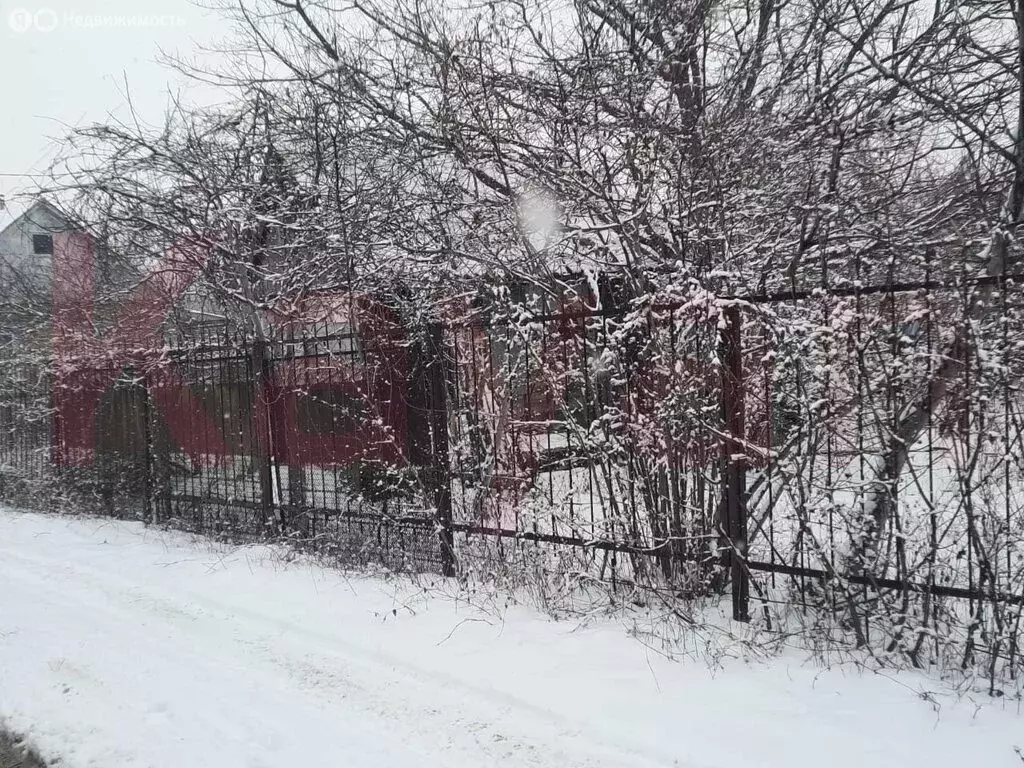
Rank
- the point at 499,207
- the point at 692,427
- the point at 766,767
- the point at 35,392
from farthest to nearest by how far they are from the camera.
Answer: the point at 35,392 → the point at 499,207 → the point at 692,427 → the point at 766,767

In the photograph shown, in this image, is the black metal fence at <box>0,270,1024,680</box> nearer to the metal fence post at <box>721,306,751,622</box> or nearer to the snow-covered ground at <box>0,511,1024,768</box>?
the metal fence post at <box>721,306,751,622</box>

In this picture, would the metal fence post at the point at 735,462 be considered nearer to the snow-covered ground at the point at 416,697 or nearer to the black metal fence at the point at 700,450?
the black metal fence at the point at 700,450

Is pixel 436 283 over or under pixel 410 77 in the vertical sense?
under

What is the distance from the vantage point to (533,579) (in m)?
4.96

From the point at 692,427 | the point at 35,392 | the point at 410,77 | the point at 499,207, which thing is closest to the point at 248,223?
the point at 410,77

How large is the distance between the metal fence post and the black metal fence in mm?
14

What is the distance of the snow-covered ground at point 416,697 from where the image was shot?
3164mm

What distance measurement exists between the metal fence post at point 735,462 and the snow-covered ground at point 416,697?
1.74ft

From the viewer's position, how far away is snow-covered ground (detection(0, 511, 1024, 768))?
3164 millimetres

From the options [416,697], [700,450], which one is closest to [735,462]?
[700,450]

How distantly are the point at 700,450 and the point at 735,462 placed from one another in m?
0.22

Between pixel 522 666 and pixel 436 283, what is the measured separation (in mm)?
3564

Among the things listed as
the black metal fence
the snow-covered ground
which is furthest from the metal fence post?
the snow-covered ground

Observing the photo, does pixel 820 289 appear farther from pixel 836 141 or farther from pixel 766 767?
pixel 766 767
